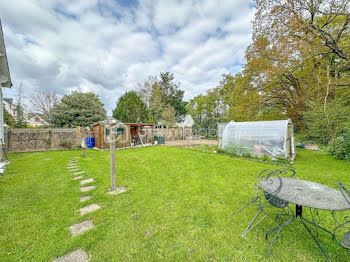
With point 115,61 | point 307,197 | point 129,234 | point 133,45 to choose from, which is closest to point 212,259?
point 129,234

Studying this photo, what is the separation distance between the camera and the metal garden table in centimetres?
141

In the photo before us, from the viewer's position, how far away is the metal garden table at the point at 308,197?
1.41 m

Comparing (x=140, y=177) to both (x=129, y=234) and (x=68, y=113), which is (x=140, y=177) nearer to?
(x=129, y=234)

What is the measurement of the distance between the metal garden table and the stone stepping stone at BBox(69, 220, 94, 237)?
2.40 m

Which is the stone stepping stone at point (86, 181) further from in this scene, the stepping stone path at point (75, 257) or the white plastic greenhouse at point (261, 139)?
the white plastic greenhouse at point (261, 139)

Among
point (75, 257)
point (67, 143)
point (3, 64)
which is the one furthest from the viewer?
point (67, 143)

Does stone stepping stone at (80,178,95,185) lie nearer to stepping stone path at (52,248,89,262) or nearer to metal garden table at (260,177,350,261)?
stepping stone path at (52,248,89,262)

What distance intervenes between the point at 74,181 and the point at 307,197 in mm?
4675

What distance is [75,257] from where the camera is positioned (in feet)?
5.01

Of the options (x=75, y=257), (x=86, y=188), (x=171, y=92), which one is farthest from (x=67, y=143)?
(x=171, y=92)

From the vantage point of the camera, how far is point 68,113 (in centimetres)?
1262

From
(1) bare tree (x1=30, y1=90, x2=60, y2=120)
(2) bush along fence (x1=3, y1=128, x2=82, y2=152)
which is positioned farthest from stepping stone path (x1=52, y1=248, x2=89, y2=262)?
(1) bare tree (x1=30, y1=90, x2=60, y2=120)

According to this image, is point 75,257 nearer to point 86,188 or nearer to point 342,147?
point 86,188

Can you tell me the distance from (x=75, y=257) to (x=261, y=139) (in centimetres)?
699
